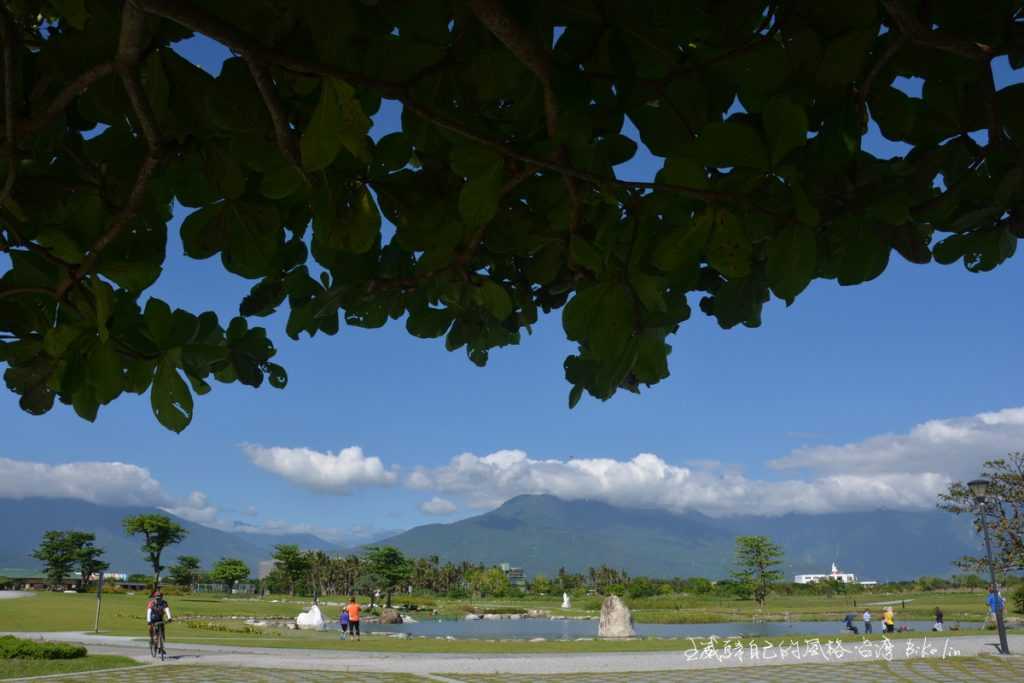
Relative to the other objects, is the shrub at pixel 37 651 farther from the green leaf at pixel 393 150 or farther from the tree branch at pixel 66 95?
the green leaf at pixel 393 150

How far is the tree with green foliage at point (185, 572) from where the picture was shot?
93.8 meters

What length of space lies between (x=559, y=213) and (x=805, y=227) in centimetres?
63

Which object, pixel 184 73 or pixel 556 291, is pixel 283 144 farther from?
pixel 556 291

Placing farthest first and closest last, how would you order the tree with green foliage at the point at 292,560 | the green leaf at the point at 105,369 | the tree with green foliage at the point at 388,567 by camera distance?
the tree with green foliage at the point at 292,560 < the tree with green foliage at the point at 388,567 < the green leaf at the point at 105,369

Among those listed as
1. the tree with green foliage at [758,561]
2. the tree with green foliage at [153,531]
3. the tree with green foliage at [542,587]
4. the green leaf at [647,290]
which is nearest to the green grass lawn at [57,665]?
the green leaf at [647,290]

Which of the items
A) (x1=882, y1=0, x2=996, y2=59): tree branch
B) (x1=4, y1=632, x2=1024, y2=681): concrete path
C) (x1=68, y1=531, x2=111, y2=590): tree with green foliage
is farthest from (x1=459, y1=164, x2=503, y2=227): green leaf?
(x1=68, y1=531, x2=111, y2=590): tree with green foliage

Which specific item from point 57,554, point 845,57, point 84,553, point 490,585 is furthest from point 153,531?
point 845,57

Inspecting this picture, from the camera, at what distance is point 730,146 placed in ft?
4.08

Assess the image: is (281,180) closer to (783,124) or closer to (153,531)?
(783,124)

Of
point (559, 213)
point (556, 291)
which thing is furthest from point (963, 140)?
point (556, 291)

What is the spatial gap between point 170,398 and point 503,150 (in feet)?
3.35

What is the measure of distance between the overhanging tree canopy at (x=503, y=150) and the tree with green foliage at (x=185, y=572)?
103 meters

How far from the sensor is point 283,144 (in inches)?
52.4

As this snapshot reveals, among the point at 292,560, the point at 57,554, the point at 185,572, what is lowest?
the point at 185,572
